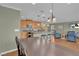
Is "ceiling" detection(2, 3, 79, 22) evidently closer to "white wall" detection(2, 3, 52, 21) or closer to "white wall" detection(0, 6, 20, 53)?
"white wall" detection(2, 3, 52, 21)

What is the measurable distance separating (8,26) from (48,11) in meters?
0.84

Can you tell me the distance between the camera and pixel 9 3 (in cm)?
216

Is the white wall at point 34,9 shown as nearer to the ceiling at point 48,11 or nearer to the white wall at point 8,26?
the ceiling at point 48,11

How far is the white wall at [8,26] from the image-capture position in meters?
2.42

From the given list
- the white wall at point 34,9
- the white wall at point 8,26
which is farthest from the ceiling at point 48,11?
the white wall at point 8,26

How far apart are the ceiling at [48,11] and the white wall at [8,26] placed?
16 centimetres

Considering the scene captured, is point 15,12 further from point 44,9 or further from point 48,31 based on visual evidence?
point 48,31

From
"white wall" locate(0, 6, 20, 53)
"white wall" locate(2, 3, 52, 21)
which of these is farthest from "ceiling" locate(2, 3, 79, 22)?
"white wall" locate(0, 6, 20, 53)

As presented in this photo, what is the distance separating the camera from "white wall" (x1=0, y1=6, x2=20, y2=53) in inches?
95.4

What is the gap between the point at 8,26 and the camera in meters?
2.52

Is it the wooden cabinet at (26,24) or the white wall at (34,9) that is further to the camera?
the wooden cabinet at (26,24)

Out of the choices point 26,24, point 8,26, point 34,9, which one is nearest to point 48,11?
point 34,9

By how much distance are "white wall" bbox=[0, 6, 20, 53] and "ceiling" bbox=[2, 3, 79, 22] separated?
163 millimetres

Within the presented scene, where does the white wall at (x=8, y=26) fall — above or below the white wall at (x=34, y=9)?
below
